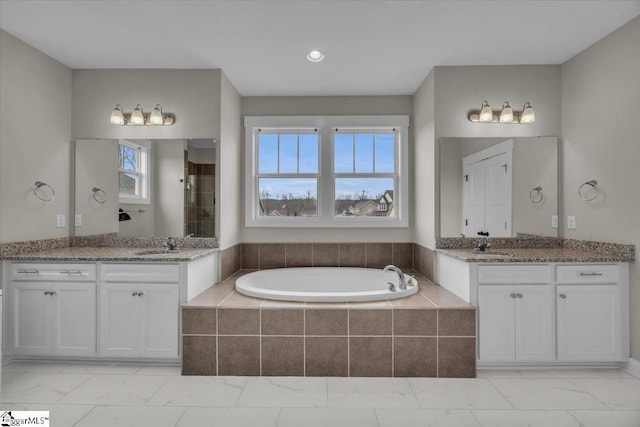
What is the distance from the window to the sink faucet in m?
0.40

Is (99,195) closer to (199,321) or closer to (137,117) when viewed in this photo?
(137,117)

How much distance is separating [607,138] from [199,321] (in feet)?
10.5

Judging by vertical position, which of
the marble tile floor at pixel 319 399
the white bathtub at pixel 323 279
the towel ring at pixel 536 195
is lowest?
the marble tile floor at pixel 319 399

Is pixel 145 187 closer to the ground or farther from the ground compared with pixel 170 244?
farther from the ground

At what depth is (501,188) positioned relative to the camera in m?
3.16

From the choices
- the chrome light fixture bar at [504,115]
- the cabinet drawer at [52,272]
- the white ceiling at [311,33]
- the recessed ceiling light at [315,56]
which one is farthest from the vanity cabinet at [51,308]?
the chrome light fixture bar at [504,115]

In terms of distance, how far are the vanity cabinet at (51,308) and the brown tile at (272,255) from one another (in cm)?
157

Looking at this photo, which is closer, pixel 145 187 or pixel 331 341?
pixel 331 341

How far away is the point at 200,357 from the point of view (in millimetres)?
2520

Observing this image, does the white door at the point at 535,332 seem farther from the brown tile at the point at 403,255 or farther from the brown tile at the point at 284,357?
the brown tile at the point at 284,357

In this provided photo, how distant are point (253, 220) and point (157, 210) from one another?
95 centimetres

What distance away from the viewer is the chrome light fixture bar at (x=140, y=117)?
3.21 meters

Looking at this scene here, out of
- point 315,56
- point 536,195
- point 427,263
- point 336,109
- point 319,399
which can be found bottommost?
point 319,399

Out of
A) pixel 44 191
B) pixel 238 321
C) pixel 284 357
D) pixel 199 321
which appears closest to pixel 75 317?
pixel 199 321
